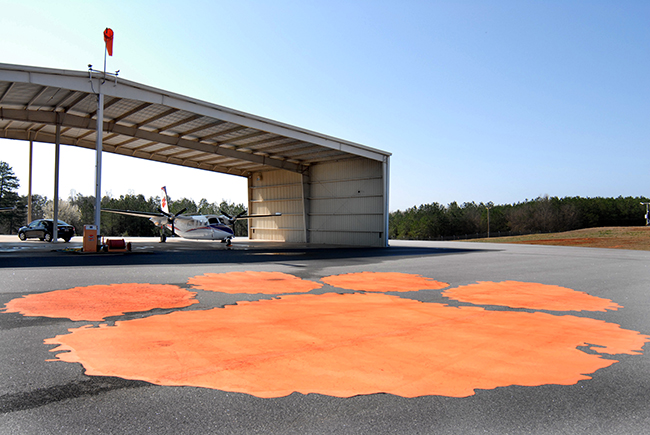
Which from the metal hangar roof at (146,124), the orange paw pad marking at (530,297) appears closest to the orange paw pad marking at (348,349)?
the orange paw pad marking at (530,297)

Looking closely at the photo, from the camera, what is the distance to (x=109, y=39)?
19.2 m

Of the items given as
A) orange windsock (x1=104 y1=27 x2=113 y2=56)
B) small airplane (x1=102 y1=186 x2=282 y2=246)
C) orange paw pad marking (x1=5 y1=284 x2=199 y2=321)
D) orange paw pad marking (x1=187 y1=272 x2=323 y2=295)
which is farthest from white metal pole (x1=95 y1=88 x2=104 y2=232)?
orange paw pad marking (x1=5 y1=284 x2=199 y2=321)

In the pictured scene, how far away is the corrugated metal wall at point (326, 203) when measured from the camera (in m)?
31.0

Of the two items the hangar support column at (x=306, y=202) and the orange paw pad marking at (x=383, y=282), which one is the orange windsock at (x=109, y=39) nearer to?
the orange paw pad marking at (x=383, y=282)

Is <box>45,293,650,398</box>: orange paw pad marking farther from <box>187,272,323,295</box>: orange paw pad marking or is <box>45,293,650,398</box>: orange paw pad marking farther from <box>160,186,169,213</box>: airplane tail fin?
<box>160,186,169,213</box>: airplane tail fin

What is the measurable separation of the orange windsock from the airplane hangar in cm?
150

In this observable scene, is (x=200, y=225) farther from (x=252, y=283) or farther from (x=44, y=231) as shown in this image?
(x=252, y=283)

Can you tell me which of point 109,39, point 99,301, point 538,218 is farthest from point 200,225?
point 538,218

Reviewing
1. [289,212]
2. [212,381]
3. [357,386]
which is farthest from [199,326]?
[289,212]

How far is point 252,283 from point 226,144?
22.1 metres

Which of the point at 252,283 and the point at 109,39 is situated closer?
the point at 252,283

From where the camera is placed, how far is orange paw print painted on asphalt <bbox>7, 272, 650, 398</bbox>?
392cm

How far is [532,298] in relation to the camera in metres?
8.90

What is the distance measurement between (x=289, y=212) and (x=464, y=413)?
112 ft
